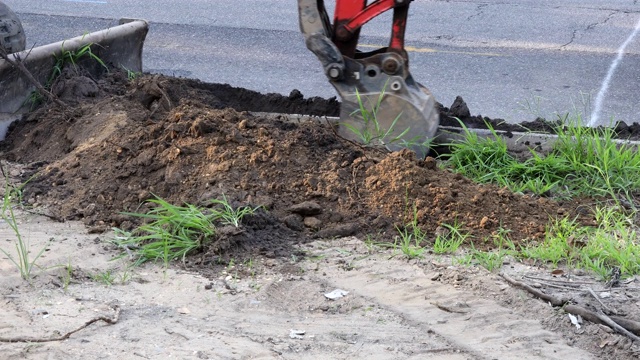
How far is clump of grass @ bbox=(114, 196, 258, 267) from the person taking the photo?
4348 millimetres

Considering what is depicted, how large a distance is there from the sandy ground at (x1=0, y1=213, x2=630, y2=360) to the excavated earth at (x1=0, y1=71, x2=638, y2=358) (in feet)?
0.56

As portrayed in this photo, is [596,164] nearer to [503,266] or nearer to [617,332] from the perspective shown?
[503,266]

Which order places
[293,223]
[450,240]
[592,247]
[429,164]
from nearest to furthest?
[592,247]
[450,240]
[293,223]
[429,164]

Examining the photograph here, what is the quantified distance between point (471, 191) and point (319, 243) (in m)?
0.92

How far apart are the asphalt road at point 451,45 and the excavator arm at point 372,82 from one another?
1985mm

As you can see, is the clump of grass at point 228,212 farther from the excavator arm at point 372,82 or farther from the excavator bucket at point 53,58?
the excavator bucket at point 53,58

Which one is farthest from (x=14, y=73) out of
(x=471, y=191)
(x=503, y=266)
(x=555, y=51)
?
(x=555, y=51)

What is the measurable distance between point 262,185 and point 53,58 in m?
2.33

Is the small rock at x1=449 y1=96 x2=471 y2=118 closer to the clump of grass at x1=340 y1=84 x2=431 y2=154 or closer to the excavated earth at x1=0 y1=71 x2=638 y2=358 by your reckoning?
the clump of grass at x1=340 y1=84 x2=431 y2=154

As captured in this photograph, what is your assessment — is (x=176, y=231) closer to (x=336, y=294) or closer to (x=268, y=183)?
(x=268, y=183)

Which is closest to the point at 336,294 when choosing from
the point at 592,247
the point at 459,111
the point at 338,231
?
the point at 338,231

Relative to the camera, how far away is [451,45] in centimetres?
1044

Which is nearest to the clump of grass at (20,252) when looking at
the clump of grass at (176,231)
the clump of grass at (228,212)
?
the clump of grass at (176,231)

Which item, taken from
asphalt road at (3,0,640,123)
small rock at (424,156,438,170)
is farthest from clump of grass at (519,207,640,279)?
asphalt road at (3,0,640,123)
